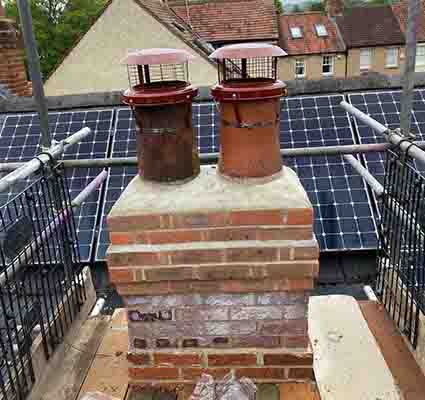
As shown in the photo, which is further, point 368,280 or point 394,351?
point 368,280

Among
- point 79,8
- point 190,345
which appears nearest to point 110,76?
point 190,345

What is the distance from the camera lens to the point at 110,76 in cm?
1548

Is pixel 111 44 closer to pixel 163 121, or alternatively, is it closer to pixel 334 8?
pixel 163 121

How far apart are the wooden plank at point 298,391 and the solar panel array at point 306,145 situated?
2.03 meters

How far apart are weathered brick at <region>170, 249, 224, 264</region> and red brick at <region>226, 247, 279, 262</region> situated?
0.05 meters

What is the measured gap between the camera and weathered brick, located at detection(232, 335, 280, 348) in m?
2.27

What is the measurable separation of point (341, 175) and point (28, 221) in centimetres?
337

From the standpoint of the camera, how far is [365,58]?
1192 inches

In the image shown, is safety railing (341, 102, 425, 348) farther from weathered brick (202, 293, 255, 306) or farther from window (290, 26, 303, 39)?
window (290, 26, 303, 39)

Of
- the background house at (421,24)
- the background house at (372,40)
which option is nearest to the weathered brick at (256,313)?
the background house at (372,40)

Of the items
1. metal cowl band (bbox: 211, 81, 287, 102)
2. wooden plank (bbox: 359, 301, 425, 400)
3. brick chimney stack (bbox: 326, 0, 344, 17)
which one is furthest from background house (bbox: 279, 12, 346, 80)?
metal cowl band (bbox: 211, 81, 287, 102)

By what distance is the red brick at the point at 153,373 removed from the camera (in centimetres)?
237

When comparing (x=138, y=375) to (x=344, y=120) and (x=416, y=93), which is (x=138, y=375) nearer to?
(x=344, y=120)

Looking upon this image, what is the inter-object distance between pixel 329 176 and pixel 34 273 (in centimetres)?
322
